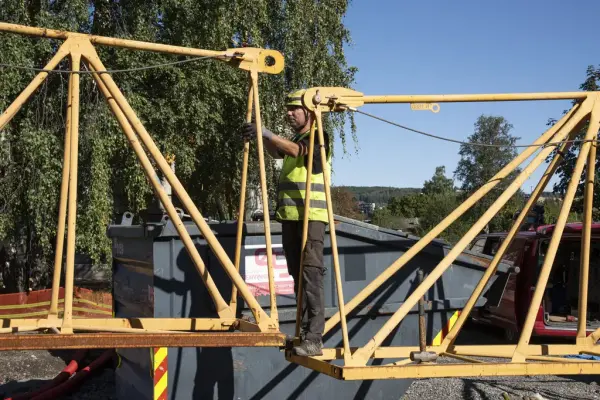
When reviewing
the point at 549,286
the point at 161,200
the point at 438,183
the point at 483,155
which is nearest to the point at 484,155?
the point at 483,155

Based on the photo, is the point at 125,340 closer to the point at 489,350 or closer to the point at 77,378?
the point at 489,350

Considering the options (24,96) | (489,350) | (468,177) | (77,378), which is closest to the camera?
(24,96)

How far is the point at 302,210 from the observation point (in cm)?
459

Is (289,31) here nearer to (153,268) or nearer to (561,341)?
(561,341)

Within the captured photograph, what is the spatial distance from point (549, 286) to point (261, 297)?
6284 mm

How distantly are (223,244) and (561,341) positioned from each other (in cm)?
643

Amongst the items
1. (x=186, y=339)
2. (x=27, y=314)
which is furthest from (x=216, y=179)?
(x=186, y=339)

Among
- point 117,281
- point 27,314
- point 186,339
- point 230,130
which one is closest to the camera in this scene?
point 186,339

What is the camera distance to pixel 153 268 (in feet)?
16.9

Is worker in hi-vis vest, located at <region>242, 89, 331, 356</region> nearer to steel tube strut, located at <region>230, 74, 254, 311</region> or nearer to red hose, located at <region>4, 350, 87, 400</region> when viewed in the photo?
steel tube strut, located at <region>230, 74, 254, 311</region>

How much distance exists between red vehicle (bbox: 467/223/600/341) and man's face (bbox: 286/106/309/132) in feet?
18.3

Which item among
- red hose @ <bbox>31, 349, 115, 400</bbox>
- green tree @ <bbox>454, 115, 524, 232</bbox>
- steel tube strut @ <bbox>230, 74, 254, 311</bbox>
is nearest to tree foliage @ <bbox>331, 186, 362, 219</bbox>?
green tree @ <bbox>454, 115, 524, 232</bbox>

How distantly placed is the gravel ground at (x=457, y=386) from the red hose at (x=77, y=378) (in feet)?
0.31

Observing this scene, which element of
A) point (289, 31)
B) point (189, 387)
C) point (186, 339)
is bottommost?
point (189, 387)
